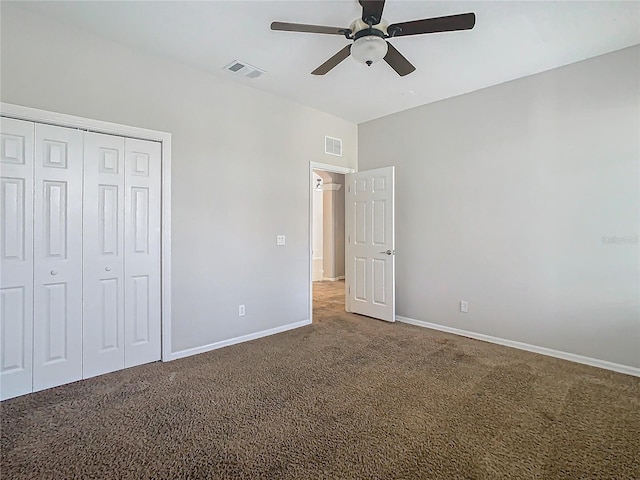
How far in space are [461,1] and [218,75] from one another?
2.33 m

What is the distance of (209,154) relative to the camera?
3.53 m

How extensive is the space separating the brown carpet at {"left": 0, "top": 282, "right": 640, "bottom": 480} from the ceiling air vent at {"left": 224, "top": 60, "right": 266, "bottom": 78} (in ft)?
9.24

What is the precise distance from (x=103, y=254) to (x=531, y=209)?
4091 mm

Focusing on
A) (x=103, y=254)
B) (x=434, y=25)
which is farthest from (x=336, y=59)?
(x=103, y=254)

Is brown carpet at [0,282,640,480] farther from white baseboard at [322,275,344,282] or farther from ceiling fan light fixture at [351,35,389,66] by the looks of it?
white baseboard at [322,275,344,282]

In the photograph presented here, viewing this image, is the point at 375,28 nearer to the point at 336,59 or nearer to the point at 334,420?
Answer: the point at 336,59

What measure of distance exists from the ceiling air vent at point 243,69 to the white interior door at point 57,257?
4.81 feet

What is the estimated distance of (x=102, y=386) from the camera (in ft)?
8.94

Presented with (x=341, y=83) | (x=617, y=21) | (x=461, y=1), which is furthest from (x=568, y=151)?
(x=341, y=83)

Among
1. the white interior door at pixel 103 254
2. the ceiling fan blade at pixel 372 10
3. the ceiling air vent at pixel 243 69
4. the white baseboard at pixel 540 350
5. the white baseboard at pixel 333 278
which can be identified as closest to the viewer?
the ceiling fan blade at pixel 372 10

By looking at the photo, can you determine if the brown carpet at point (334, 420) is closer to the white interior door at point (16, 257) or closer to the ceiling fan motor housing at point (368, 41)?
the white interior door at point (16, 257)

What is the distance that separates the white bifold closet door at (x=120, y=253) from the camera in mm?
2875

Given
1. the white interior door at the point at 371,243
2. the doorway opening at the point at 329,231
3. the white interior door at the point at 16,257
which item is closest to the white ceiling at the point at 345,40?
the white interior door at the point at 16,257

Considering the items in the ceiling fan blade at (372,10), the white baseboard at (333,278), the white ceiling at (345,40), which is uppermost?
the white ceiling at (345,40)
